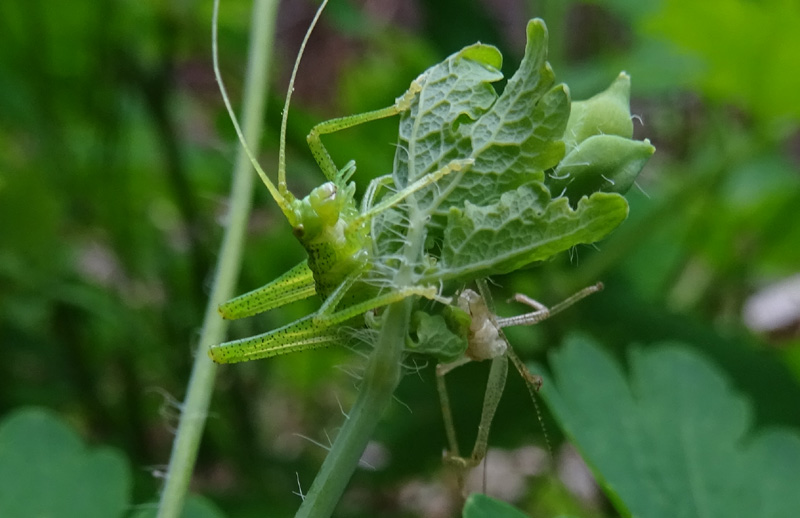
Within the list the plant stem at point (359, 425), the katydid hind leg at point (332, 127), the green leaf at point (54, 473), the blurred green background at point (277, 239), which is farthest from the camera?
the blurred green background at point (277, 239)

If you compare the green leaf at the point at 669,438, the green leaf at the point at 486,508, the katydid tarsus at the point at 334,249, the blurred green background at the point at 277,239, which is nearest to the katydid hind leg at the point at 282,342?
the katydid tarsus at the point at 334,249

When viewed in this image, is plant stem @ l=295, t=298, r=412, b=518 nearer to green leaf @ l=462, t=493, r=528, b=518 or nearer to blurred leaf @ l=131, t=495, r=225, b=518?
green leaf @ l=462, t=493, r=528, b=518

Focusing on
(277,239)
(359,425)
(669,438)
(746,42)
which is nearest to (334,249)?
(359,425)

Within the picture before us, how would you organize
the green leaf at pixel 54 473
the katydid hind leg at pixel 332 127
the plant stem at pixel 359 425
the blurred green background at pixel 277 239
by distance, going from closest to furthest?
the plant stem at pixel 359 425
the katydid hind leg at pixel 332 127
the green leaf at pixel 54 473
the blurred green background at pixel 277 239

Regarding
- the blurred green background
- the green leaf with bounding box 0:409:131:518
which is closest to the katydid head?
the green leaf with bounding box 0:409:131:518

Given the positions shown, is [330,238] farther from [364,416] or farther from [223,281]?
[223,281]

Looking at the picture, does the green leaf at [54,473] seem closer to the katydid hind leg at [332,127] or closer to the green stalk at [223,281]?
the green stalk at [223,281]

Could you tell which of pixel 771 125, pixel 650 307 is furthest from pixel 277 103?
pixel 771 125
